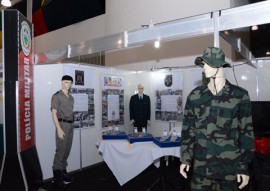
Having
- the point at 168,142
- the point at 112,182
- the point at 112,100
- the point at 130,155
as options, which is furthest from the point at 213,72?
the point at 112,100

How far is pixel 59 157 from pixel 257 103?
3.26 metres

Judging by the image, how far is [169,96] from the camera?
536 cm

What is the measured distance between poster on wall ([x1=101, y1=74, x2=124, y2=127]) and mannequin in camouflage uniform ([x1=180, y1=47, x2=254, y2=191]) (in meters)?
3.24

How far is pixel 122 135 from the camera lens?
11.4 ft

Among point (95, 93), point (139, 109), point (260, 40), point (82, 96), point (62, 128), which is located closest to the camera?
point (62, 128)

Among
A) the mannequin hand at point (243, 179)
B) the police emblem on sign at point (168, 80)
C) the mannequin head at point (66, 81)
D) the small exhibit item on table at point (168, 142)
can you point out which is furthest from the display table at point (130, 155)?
the police emblem on sign at point (168, 80)

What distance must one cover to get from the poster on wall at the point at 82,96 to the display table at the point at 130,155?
1009 millimetres

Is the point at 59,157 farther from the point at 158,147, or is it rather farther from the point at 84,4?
the point at 84,4

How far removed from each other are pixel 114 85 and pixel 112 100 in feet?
1.07

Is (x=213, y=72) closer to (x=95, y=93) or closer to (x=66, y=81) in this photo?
(x=66, y=81)

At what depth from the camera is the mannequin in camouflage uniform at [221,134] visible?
64.4 inches

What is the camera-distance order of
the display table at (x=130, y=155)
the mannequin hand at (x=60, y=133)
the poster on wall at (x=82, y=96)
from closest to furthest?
the display table at (x=130, y=155) → the mannequin hand at (x=60, y=133) → the poster on wall at (x=82, y=96)

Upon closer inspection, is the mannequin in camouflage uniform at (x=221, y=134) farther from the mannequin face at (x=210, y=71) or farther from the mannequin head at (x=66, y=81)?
the mannequin head at (x=66, y=81)

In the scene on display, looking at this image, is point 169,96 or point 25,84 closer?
point 25,84
